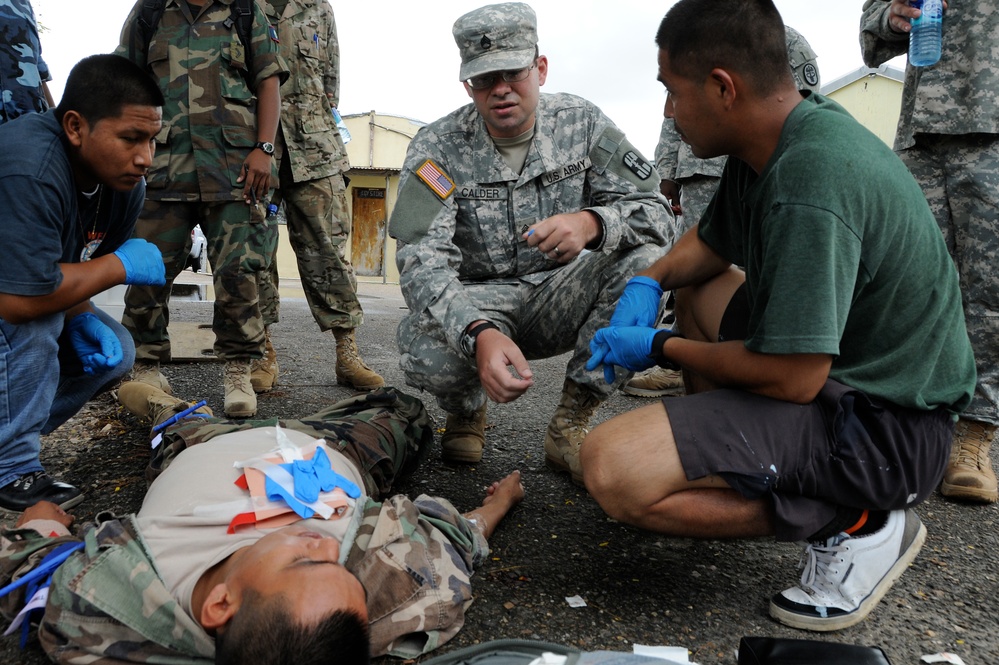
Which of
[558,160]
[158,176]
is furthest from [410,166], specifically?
[158,176]

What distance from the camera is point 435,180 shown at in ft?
8.47

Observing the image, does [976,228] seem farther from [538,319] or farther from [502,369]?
[502,369]

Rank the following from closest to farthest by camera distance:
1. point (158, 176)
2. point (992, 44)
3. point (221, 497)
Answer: point (221, 497) → point (992, 44) → point (158, 176)

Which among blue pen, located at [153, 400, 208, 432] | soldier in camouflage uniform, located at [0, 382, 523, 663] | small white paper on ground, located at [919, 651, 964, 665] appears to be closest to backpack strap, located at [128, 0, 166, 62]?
blue pen, located at [153, 400, 208, 432]

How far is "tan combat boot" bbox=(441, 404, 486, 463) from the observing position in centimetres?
262

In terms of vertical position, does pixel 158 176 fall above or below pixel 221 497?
above

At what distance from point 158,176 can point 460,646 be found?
2.35m

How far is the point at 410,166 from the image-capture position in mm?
2623

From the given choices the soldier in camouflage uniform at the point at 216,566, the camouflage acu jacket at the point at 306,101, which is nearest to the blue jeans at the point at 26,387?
the soldier in camouflage uniform at the point at 216,566

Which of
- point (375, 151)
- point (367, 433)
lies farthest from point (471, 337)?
point (375, 151)

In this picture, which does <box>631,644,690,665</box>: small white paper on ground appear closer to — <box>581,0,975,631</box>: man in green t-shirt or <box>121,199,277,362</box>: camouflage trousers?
<box>581,0,975,631</box>: man in green t-shirt

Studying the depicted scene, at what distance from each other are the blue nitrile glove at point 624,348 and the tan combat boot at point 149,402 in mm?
1456

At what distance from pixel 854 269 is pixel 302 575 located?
1219mm

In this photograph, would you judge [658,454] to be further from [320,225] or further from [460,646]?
[320,225]
